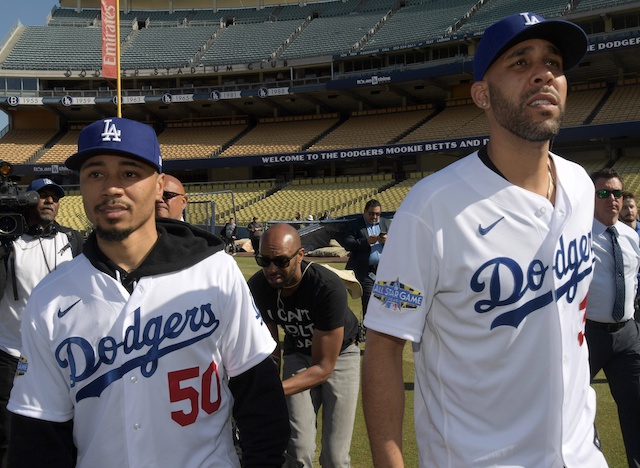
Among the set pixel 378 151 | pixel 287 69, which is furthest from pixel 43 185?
pixel 287 69

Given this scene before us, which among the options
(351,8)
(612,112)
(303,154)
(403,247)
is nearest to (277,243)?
(403,247)

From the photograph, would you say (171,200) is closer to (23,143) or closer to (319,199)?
(319,199)

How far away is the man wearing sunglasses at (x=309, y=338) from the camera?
3.88m

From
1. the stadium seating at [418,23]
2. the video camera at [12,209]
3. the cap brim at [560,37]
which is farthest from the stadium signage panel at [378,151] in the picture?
the cap brim at [560,37]

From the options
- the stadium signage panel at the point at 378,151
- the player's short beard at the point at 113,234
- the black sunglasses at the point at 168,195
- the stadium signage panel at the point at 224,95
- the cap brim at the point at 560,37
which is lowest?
the player's short beard at the point at 113,234

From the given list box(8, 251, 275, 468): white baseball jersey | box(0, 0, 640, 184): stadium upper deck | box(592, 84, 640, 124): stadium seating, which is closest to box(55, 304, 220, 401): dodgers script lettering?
box(8, 251, 275, 468): white baseball jersey

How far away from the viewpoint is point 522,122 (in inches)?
81.6

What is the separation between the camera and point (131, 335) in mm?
2137

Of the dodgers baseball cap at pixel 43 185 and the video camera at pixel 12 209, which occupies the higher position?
the dodgers baseball cap at pixel 43 185

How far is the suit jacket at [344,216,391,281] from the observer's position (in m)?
8.42

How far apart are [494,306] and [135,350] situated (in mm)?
1258

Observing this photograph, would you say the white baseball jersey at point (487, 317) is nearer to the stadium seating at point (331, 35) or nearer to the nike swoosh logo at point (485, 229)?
the nike swoosh logo at point (485, 229)

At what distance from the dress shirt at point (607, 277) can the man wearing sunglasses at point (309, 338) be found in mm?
1877

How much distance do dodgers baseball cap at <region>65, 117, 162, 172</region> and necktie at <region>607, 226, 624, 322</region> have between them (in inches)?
145
